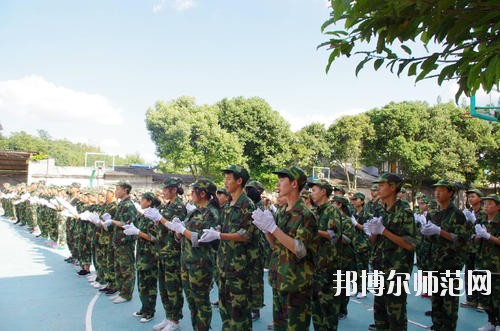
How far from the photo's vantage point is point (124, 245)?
6383 millimetres

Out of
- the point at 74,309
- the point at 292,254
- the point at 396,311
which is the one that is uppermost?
the point at 292,254

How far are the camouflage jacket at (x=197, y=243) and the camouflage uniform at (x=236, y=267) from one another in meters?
0.35

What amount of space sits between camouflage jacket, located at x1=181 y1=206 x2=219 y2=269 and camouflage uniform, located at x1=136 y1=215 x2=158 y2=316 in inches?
42.3

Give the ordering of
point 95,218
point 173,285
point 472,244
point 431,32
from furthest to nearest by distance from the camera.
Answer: point 95,218, point 472,244, point 173,285, point 431,32

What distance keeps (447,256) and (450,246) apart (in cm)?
14

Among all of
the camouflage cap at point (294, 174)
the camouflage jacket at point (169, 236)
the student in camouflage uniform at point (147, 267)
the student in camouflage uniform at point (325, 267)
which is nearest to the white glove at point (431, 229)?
the student in camouflage uniform at point (325, 267)

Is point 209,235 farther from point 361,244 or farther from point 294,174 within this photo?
point 361,244

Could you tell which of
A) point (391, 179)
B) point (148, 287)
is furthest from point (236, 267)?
point (148, 287)

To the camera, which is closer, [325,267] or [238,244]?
[238,244]

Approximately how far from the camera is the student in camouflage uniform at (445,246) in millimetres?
4727

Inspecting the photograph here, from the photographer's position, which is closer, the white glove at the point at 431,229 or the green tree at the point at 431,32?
the green tree at the point at 431,32

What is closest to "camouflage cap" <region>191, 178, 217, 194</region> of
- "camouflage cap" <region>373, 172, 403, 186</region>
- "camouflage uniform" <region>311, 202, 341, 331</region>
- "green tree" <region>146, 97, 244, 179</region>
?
"camouflage uniform" <region>311, 202, 341, 331</region>

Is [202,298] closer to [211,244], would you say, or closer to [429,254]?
[211,244]

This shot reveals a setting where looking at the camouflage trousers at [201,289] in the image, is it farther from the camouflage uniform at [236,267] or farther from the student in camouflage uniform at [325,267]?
the student in camouflage uniform at [325,267]
